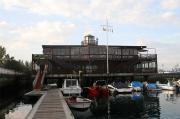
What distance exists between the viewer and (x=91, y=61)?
8831cm

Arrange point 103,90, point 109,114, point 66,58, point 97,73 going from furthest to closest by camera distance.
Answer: point 66,58 → point 97,73 → point 103,90 → point 109,114

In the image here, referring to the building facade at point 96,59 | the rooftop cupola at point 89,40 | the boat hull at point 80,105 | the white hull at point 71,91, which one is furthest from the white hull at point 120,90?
the rooftop cupola at point 89,40

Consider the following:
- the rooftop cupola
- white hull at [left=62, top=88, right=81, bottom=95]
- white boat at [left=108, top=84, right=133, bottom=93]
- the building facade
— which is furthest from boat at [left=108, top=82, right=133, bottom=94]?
the rooftop cupola

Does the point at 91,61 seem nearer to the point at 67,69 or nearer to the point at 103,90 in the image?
the point at 67,69

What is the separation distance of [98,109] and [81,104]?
6093mm

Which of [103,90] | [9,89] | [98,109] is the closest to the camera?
[98,109]

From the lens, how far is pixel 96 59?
88500mm

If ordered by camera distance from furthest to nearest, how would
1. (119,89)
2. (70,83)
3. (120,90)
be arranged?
(119,89) < (120,90) < (70,83)

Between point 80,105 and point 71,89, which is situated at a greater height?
point 71,89

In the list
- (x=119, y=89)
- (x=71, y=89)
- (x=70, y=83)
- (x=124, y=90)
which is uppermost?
(x=70, y=83)

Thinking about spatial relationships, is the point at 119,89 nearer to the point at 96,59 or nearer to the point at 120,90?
the point at 120,90

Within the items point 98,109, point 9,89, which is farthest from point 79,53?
point 98,109

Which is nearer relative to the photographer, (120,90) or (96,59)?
(120,90)

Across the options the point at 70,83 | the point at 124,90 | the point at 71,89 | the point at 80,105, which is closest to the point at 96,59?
the point at 124,90
